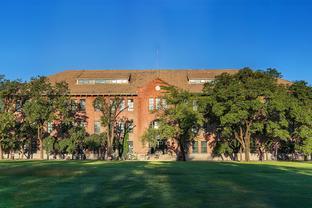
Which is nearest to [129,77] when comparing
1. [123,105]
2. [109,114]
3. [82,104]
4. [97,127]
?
[123,105]

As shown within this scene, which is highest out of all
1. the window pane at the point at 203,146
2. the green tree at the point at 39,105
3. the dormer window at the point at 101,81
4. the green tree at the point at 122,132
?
the dormer window at the point at 101,81

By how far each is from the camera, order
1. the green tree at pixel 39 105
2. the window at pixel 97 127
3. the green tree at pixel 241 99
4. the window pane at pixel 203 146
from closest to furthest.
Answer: the green tree at pixel 241 99
the green tree at pixel 39 105
the window pane at pixel 203 146
the window at pixel 97 127

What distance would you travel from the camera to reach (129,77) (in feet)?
182

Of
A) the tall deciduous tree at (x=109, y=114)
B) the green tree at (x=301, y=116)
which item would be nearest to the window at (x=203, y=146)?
A: the green tree at (x=301, y=116)

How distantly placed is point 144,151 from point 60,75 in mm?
18475

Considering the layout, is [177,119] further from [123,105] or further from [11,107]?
[11,107]

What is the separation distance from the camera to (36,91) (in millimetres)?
46125

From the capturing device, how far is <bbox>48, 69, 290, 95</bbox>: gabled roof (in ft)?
171

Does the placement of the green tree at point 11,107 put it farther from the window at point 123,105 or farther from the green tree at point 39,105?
the window at point 123,105

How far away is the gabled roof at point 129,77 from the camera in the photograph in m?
52.0

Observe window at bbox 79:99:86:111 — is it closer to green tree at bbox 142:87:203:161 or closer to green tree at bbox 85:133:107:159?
green tree at bbox 85:133:107:159

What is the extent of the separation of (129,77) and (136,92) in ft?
16.4

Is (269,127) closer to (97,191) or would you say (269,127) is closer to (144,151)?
(144,151)

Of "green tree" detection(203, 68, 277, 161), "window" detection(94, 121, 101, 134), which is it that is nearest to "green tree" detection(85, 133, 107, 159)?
"window" detection(94, 121, 101, 134)
